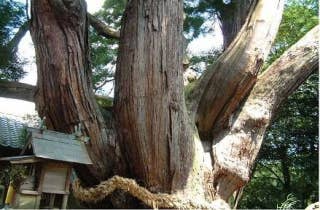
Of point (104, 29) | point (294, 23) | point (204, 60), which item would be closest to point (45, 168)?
point (104, 29)

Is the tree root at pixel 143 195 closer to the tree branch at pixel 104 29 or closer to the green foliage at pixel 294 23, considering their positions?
the tree branch at pixel 104 29

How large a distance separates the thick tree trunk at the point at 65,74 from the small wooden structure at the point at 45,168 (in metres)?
0.45

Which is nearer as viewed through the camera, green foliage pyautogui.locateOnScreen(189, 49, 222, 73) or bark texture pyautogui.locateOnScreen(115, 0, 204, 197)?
bark texture pyautogui.locateOnScreen(115, 0, 204, 197)

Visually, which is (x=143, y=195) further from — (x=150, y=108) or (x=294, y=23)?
(x=294, y=23)

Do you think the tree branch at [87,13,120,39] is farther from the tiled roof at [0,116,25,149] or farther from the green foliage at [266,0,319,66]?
the green foliage at [266,0,319,66]

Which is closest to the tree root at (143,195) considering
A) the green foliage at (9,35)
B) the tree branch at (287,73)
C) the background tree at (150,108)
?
the background tree at (150,108)

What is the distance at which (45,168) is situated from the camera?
1.61 metres

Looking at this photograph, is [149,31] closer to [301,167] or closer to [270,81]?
[270,81]

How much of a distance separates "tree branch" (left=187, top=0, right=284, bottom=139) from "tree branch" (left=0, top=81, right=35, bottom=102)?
3.72ft

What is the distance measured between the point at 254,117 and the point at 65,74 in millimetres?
1310

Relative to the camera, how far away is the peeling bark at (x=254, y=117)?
248 centimetres

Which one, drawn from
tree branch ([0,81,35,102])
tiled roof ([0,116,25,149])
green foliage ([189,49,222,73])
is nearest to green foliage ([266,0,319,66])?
green foliage ([189,49,222,73])

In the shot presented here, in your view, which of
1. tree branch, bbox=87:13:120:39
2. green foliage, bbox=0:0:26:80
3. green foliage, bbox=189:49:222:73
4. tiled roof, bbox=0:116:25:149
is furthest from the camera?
green foliage, bbox=189:49:222:73

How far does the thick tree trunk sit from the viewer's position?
2.15m
